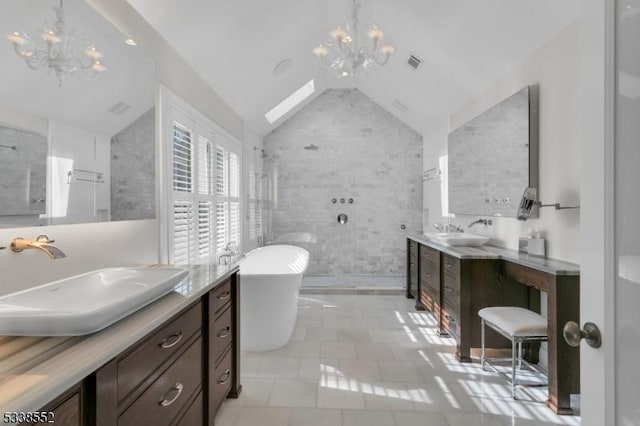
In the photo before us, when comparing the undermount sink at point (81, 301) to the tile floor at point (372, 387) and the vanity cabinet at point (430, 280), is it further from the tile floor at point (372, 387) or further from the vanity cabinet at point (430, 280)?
the vanity cabinet at point (430, 280)

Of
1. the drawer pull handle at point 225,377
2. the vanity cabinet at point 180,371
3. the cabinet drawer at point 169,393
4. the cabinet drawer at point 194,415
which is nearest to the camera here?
the vanity cabinet at point 180,371

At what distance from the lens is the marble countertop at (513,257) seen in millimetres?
2285

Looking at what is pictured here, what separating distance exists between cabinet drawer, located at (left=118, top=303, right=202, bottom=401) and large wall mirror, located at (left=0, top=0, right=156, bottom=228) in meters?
0.70

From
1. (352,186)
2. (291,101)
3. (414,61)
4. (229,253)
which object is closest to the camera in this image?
(229,253)

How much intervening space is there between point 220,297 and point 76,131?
3.71 ft

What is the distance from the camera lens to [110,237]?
2.02 meters

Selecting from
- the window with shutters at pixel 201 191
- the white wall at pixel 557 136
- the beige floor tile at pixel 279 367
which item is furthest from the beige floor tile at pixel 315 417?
the white wall at pixel 557 136

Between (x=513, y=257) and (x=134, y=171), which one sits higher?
(x=134, y=171)

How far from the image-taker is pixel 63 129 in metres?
1.62

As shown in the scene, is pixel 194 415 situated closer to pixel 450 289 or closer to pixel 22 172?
pixel 22 172

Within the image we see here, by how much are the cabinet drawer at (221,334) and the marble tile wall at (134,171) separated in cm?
82

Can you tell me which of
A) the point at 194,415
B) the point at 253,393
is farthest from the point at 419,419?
the point at 194,415

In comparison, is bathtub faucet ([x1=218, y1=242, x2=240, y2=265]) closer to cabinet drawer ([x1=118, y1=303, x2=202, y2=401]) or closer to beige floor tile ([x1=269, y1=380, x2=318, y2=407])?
beige floor tile ([x1=269, y1=380, x2=318, y2=407])

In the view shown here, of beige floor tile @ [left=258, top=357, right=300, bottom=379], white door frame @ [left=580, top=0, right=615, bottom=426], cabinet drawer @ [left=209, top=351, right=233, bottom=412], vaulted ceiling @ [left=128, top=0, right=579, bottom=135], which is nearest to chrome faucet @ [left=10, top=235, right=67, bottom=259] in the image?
cabinet drawer @ [left=209, top=351, right=233, bottom=412]
